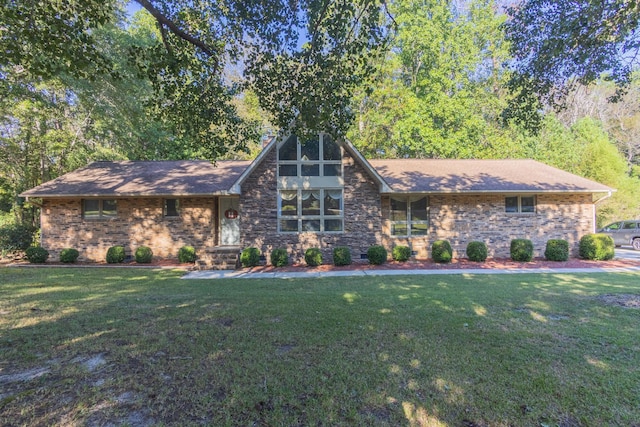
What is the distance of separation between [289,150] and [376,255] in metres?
5.04

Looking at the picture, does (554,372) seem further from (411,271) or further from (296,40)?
(411,271)

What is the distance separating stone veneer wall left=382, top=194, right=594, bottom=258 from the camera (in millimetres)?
13797

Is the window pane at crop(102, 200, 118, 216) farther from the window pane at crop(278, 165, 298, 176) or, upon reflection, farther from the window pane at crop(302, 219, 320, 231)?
the window pane at crop(302, 219, 320, 231)

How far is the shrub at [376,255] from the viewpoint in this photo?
12117 millimetres

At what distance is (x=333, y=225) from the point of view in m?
13.0

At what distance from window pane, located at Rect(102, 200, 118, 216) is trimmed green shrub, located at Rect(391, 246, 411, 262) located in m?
11.4

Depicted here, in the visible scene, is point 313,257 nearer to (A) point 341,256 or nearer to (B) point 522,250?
(A) point 341,256

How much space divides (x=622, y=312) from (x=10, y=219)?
22.6 m

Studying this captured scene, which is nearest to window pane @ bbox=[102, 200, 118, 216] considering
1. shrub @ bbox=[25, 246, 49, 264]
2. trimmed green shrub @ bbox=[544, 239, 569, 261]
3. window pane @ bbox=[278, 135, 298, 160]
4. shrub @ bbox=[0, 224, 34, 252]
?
shrub @ bbox=[25, 246, 49, 264]

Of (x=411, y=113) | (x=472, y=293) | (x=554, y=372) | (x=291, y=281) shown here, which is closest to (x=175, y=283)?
(x=291, y=281)

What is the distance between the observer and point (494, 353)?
405cm

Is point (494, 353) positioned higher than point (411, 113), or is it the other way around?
point (411, 113)

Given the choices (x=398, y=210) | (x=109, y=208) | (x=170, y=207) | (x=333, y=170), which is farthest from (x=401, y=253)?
(x=109, y=208)

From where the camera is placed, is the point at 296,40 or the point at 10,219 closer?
the point at 296,40
